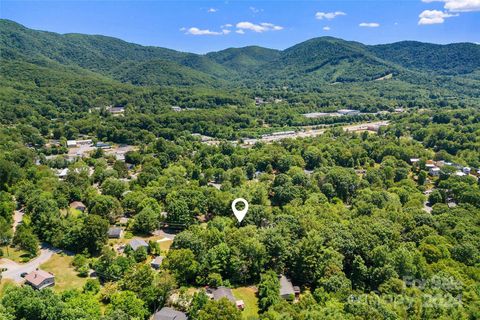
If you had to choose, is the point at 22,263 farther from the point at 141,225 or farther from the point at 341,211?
the point at 341,211

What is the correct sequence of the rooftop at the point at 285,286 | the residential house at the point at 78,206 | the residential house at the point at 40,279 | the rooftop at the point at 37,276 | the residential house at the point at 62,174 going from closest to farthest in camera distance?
the rooftop at the point at 285,286 < the residential house at the point at 40,279 < the rooftop at the point at 37,276 < the residential house at the point at 78,206 < the residential house at the point at 62,174

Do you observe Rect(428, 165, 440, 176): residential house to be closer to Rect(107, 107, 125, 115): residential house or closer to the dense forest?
the dense forest

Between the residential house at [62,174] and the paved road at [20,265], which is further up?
the residential house at [62,174]

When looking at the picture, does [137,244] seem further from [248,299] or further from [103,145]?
[103,145]

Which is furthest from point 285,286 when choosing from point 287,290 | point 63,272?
point 63,272

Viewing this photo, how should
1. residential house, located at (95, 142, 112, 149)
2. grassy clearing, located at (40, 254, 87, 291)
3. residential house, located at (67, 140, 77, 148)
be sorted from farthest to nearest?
residential house, located at (95, 142, 112, 149)
residential house, located at (67, 140, 77, 148)
grassy clearing, located at (40, 254, 87, 291)

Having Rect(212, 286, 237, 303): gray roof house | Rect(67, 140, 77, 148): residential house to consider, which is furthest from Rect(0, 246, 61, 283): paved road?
Rect(67, 140, 77, 148): residential house

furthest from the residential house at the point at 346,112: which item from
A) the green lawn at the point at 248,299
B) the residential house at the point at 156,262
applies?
the green lawn at the point at 248,299

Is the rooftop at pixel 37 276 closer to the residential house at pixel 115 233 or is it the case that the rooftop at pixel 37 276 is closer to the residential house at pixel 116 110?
the residential house at pixel 115 233
